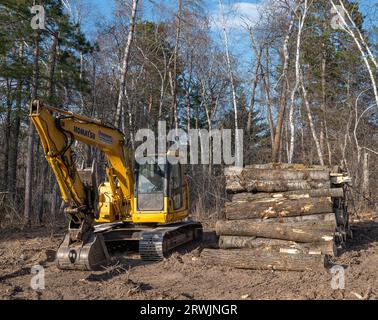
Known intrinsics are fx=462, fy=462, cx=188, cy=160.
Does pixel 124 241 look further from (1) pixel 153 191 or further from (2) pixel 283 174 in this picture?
(2) pixel 283 174

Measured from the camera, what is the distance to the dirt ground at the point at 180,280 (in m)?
7.20

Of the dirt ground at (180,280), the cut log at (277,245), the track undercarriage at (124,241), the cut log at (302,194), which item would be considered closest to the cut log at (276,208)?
the cut log at (302,194)

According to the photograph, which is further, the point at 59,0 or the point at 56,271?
the point at 59,0

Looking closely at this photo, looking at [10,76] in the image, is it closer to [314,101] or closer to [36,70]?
[36,70]

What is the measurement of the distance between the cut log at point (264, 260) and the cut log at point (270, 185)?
1.90 meters

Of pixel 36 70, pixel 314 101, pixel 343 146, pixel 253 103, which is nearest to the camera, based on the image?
pixel 36 70

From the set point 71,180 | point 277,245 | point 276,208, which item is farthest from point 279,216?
point 71,180

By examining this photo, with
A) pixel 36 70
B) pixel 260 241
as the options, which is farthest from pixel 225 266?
pixel 36 70

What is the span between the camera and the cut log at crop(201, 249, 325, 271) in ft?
28.0

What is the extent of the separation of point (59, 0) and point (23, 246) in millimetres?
12207

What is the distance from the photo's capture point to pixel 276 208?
1051 centimetres

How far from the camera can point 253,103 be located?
2923 cm

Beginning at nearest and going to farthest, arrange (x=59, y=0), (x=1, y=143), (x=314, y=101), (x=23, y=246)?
(x=23, y=246) < (x=59, y=0) < (x=1, y=143) < (x=314, y=101)

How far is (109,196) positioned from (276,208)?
4046mm
